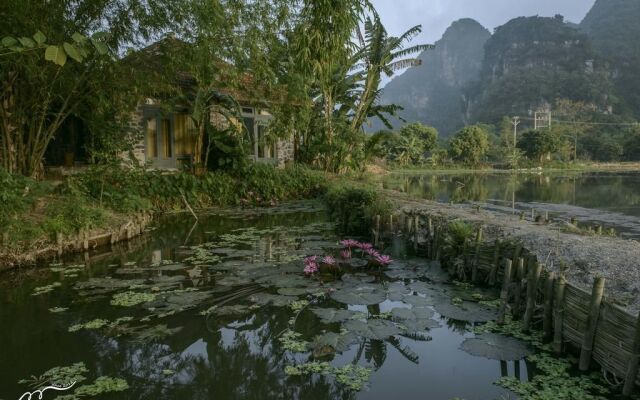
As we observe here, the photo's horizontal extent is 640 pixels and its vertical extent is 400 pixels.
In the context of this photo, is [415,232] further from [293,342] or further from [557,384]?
[557,384]

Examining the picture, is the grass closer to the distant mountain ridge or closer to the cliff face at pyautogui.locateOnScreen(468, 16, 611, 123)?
the cliff face at pyautogui.locateOnScreen(468, 16, 611, 123)

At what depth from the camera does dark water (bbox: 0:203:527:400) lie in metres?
3.57

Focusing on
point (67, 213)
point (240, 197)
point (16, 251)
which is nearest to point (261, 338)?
point (16, 251)

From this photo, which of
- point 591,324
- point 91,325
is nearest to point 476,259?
point 591,324

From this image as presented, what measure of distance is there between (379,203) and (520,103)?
80.2 m

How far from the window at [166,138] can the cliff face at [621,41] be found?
7848 cm

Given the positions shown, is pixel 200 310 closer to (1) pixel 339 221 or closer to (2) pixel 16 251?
(2) pixel 16 251

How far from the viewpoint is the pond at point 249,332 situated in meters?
3.57

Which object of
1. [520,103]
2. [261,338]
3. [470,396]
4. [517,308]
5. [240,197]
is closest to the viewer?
[470,396]

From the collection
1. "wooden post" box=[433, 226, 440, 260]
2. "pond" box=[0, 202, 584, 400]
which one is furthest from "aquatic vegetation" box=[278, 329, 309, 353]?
"wooden post" box=[433, 226, 440, 260]

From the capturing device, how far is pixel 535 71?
86.5m

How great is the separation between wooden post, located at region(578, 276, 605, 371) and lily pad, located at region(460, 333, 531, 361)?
1.45 feet

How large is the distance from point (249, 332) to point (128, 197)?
6393 mm

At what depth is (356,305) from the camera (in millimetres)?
5227
